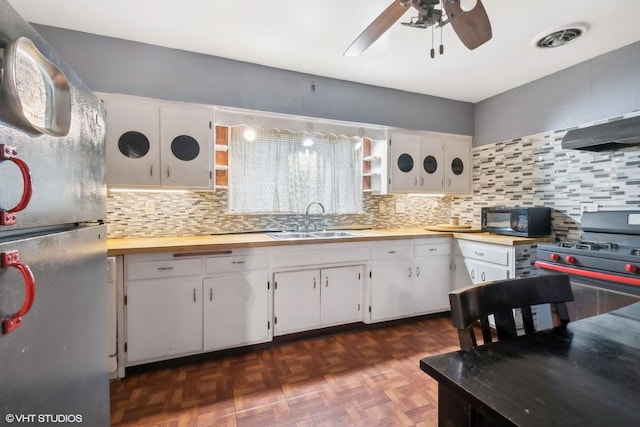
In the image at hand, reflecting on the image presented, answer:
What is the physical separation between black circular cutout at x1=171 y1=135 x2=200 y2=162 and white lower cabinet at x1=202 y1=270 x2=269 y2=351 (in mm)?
978

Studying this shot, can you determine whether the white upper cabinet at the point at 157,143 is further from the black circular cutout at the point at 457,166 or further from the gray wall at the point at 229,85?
the black circular cutout at the point at 457,166

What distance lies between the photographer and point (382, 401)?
1693 mm

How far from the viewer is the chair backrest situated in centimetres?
84

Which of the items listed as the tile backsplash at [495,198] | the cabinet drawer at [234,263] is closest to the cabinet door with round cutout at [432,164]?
the tile backsplash at [495,198]

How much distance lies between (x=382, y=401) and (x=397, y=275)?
120 cm

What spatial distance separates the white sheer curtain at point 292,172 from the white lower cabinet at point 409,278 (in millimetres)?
700


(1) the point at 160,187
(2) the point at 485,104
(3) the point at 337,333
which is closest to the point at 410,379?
(3) the point at 337,333

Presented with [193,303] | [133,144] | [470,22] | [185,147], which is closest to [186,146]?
[185,147]

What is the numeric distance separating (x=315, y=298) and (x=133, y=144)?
71.6 inches

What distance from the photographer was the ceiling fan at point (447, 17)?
53.1 inches

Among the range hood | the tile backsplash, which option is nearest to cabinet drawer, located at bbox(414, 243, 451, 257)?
the tile backsplash

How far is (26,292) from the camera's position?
583 mm

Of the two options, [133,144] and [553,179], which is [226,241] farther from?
[553,179]

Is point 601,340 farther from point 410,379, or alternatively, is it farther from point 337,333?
point 337,333
